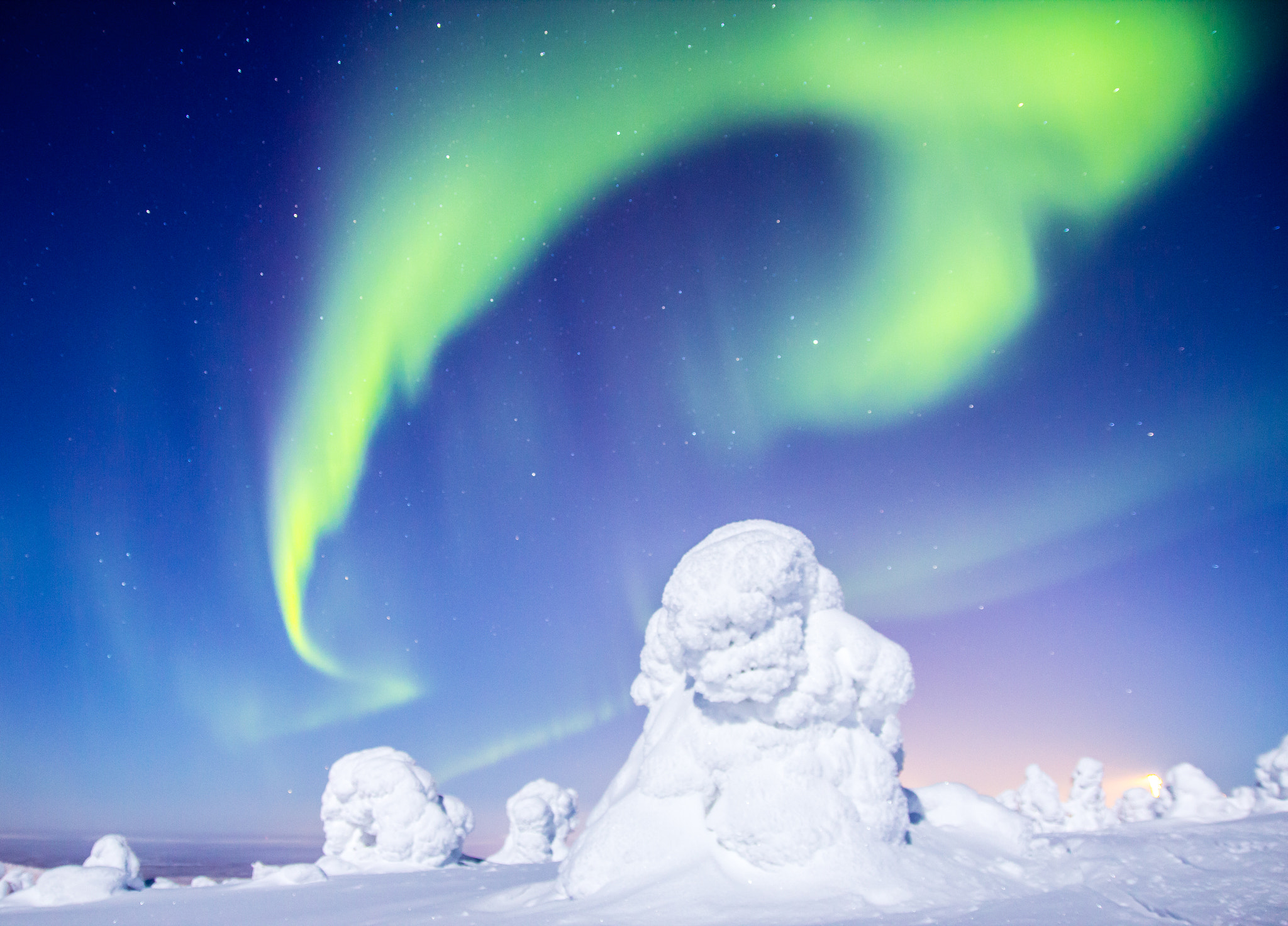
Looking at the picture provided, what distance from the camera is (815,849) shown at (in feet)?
47.8

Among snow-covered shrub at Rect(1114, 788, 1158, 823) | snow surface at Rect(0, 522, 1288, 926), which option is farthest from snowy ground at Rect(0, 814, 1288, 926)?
snow-covered shrub at Rect(1114, 788, 1158, 823)

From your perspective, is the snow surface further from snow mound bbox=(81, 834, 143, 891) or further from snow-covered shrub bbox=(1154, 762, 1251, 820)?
snow-covered shrub bbox=(1154, 762, 1251, 820)

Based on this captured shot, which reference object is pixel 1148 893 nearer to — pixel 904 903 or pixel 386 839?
pixel 904 903

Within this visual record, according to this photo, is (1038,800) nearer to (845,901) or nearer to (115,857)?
(845,901)

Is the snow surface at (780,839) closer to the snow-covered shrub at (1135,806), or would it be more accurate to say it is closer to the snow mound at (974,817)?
the snow mound at (974,817)

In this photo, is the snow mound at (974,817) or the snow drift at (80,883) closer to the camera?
the snow mound at (974,817)

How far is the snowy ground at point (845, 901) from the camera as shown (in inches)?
454

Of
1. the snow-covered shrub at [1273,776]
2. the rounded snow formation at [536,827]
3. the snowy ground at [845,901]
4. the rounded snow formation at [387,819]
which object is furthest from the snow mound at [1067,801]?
the rounded snow formation at [387,819]

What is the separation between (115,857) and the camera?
2508 cm

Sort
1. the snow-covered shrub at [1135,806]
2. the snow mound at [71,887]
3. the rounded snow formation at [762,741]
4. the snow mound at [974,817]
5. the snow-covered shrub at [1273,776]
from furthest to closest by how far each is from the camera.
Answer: the snow-covered shrub at [1135,806]
the snow-covered shrub at [1273,776]
the snow mound at [71,887]
the snow mound at [974,817]
the rounded snow formation at [762,741]

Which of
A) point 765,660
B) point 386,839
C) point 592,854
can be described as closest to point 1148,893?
point 765,660

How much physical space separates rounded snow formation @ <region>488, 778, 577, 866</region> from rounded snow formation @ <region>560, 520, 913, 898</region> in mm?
19687

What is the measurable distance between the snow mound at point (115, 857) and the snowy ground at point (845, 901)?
13.5 ft

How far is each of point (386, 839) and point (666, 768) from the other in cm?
1882
